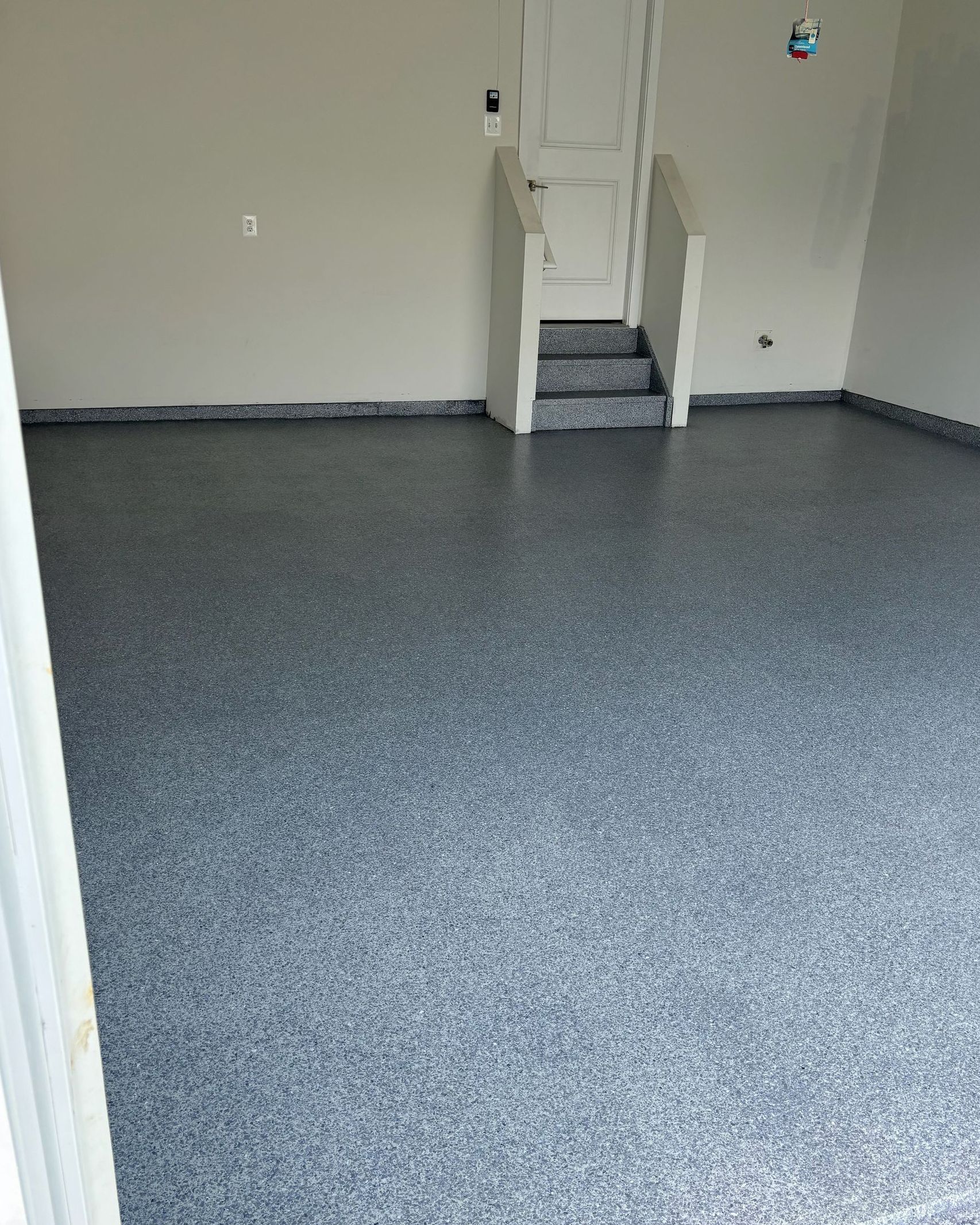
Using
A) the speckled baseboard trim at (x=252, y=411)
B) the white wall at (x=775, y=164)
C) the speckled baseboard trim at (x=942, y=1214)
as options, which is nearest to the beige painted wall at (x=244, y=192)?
the speckled baseboard trim at (x=252, y=411)

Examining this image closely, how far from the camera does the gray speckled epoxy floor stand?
1424mm

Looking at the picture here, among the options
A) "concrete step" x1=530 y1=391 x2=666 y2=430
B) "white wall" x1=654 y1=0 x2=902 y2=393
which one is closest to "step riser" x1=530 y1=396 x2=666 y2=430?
"concrete step" x1=530 y1=391 x2=666 y2=430

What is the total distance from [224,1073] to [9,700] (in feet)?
3.63

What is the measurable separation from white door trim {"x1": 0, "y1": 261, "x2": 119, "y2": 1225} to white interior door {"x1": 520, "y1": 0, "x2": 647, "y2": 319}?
5.81 m

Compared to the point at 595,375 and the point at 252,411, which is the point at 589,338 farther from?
the point at 252,411

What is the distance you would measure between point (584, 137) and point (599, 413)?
1595mm

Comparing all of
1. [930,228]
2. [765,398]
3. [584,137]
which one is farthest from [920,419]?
[584,137]

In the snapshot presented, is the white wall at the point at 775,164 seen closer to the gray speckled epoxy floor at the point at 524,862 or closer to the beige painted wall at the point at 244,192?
the beige painted wall at the point at 244,192

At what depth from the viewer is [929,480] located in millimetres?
5098

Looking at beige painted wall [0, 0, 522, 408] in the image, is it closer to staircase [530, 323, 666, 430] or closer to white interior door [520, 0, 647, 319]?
white interior door [520, 0, 647, 319]

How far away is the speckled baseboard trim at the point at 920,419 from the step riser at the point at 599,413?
1.64 m

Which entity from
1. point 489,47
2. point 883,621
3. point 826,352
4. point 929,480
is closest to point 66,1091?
point 883,621

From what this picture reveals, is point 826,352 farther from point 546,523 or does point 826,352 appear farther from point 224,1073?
point 224,1073

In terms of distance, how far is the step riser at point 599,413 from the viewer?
5.81m
